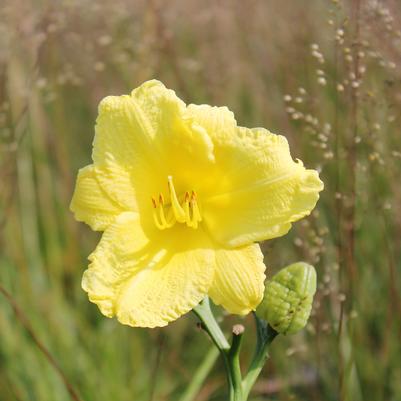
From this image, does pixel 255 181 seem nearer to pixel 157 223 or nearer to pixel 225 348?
pixel 157 223

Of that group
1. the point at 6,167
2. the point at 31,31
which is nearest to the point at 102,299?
the point at 6,167

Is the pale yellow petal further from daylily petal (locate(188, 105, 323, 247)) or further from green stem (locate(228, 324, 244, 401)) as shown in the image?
green stem (locate(228, 324, 244, 401))

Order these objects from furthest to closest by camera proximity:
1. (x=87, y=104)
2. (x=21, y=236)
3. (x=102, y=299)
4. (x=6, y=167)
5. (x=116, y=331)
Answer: (x=87, y=104)
(x=21, y=236)
(x=116, y=331)
(x=6, y=167)
(x=102, y=299)

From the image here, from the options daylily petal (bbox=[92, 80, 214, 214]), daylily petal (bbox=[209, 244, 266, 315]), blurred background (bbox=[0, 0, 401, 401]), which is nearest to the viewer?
daylily petal (bbox=[209, 244, 266, 315])

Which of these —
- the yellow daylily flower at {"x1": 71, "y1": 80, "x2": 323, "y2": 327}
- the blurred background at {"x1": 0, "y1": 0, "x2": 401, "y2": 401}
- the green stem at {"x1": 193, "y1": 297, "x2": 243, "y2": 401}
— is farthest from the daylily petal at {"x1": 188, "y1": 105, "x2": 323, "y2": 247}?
the blurred background at {"x1": 0, "y1": 0, "x2": 401, "y2": 401}

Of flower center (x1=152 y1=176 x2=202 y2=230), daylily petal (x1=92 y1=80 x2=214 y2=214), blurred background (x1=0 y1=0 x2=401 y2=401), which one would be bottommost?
blurred background (x1=0 y1=0 x2=401 y2=401)

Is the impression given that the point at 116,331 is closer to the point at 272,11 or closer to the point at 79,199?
the point at 79,199
